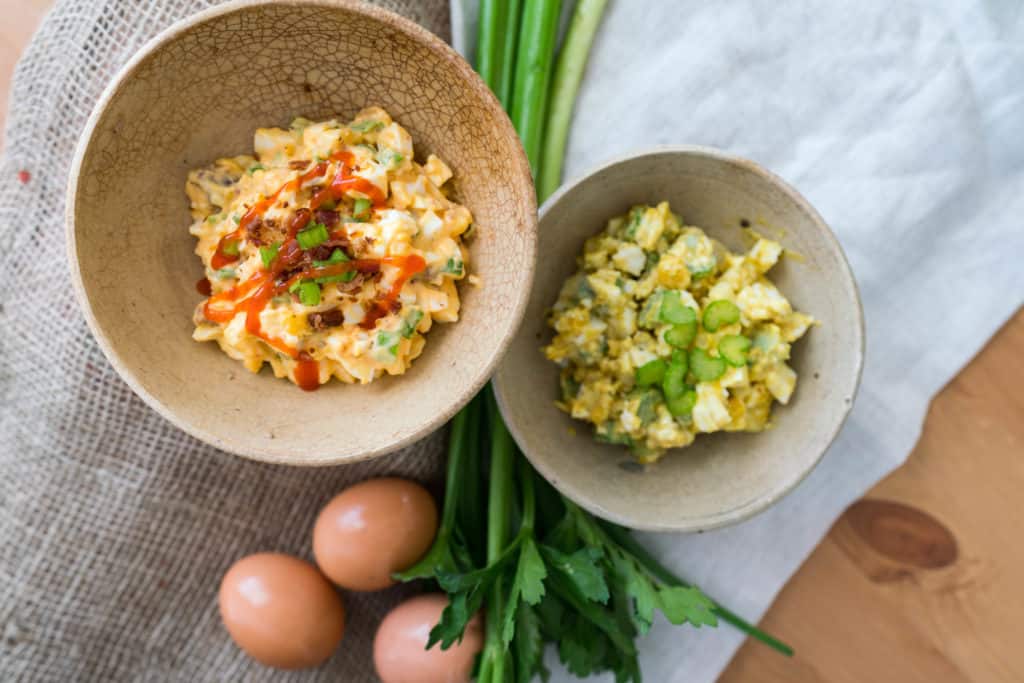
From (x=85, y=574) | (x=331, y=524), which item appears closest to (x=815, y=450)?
(x=331, y=524)

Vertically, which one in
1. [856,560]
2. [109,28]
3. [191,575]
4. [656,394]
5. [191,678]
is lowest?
[191,678]

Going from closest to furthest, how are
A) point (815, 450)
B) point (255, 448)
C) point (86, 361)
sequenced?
point (255, 448), point (815, 450), point (86, 361)

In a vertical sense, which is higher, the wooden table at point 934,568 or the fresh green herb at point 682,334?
the fresh green herb at point 682,334

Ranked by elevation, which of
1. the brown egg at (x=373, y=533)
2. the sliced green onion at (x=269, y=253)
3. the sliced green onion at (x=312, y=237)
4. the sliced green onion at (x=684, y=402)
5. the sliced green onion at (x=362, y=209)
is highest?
the sliced green onion at (x=362, y=209)

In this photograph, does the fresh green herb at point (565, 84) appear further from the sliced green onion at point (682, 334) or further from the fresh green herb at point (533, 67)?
the sliced green onion at point (682, 334)

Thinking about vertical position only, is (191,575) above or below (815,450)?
below

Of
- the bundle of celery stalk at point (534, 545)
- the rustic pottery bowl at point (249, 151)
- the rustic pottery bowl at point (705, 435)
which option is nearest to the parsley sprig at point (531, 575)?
the bundle of celery stalk at point (534, 545)

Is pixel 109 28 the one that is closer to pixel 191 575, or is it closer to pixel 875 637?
pixel 191 575

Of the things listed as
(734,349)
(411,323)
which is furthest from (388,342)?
(734,349)

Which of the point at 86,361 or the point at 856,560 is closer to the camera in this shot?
the point at 86,361
